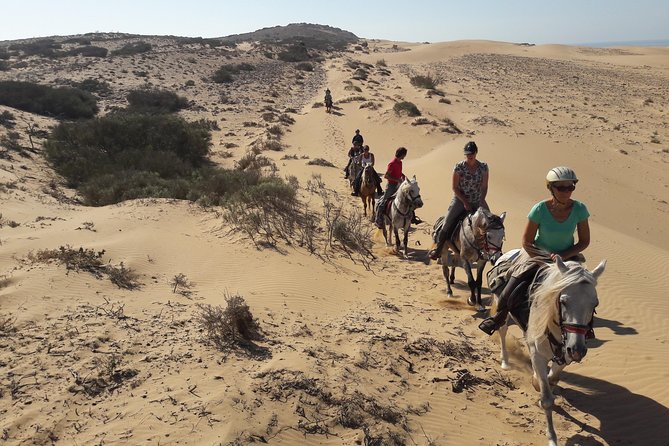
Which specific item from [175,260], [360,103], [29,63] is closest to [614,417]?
[175,260]

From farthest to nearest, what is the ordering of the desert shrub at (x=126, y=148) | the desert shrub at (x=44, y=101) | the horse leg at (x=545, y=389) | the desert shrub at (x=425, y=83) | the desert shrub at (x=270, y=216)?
the desert shrub at (x=425, y=83), the desert shrub at (x=44, y=101), the desert shrub at (x=126, y=148), the desert shrub at (x=270, y=216), the horse leg at (x=545, y=389)

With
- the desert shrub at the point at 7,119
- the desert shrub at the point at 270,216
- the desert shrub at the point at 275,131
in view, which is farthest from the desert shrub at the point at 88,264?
the desert shrub at the point at 275,131

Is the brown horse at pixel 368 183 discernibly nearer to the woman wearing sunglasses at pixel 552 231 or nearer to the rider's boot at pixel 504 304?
the rider's boot at pixel 504 304

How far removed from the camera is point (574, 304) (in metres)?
3.76

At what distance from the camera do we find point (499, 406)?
17.6 feet

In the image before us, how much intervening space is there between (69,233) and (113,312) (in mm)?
Result: 4558

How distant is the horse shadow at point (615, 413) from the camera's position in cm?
490

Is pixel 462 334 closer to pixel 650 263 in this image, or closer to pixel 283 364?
pixel 283 364

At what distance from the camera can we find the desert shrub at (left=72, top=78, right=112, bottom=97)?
34.8 meters

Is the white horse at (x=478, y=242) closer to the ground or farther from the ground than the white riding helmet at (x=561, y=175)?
closer to the ground

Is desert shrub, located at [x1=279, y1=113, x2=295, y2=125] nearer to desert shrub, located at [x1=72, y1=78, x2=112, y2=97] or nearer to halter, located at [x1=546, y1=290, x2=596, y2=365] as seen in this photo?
desert shrub, located at [x1=72, y1=78, x2=112, y2=97]

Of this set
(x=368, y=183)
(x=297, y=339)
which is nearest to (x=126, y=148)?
(x=368, y=183)

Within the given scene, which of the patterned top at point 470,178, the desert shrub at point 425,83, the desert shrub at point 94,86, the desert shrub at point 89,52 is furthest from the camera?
the desert shrub at point 89,52

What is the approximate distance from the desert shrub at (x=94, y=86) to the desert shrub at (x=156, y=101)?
264cm
